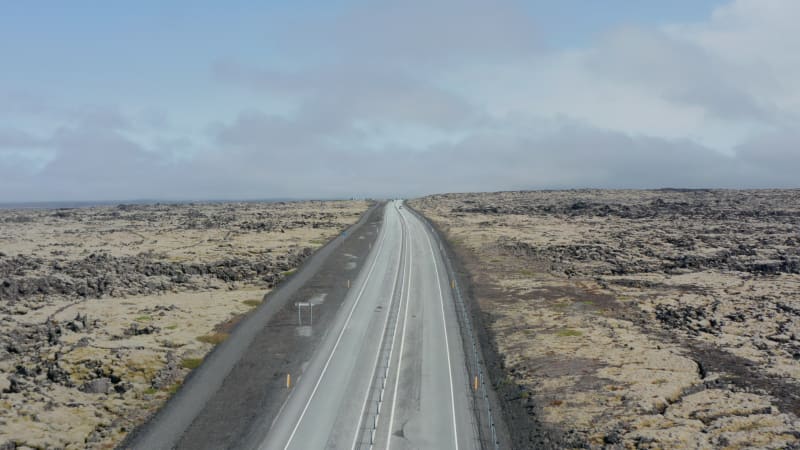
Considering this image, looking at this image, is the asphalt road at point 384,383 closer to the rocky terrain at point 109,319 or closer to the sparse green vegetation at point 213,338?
the sparse green vegetation at point 213,338

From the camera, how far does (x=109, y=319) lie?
4531cm

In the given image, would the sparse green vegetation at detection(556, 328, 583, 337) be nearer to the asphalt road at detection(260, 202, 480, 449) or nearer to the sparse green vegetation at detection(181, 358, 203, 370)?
the asphalt road at detection(260, 202, 480, 449)

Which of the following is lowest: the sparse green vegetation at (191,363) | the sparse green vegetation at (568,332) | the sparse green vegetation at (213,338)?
the sparse green vegetation at (191,363)

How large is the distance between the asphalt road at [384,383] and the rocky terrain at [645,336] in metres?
3.56

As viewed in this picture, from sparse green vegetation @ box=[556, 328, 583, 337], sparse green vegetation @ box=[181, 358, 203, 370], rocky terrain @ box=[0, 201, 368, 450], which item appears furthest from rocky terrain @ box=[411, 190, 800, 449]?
rocky terrain @ box=[0, 201, 368, 450]

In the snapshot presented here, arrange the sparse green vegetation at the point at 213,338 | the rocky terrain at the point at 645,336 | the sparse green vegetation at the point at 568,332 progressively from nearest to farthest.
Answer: the rocky terrain at the point at 645,336
the sparse green vegetation at the point at 213,338
the sparse green vegetation at the point at 568,332

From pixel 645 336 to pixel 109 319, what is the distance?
4677 centimetres

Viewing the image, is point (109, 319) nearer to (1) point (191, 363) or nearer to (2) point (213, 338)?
(2) point (213, 338)

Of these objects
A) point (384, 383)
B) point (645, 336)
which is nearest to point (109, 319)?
point (384, 383)

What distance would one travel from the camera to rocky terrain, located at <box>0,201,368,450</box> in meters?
28.3

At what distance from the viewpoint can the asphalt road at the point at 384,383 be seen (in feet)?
84.6

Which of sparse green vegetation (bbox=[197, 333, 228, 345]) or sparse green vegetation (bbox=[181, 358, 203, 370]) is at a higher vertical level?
sparse green vegetation (bbox=[197, 333, 228, 345])

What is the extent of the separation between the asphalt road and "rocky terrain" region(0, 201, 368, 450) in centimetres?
938

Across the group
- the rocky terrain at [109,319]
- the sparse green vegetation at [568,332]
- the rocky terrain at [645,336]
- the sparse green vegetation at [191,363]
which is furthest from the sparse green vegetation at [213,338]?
the sparse green vegetation at [568,332]
